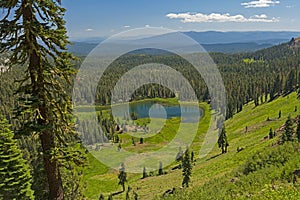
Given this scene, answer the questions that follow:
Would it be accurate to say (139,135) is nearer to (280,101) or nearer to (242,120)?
(242,120)

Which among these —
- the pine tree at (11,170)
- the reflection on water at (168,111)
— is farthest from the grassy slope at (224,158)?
the pine tree at (11,170)

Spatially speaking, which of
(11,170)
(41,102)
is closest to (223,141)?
(11,170)

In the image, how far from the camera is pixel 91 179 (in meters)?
99.4

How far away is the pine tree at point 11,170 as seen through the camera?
21859mm

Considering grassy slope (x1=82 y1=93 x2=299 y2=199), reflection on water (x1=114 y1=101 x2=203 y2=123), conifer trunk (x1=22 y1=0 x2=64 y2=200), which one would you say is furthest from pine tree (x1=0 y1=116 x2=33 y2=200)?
reflection on water (x1=114 y1=101 x2=203 y2=123)

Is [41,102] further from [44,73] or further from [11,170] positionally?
[11,170]

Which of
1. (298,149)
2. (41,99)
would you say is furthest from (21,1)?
(298,149)

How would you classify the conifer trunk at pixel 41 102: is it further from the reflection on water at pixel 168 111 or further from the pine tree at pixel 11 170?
the reflection on water at pixel 168 111

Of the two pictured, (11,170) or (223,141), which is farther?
(223,141)

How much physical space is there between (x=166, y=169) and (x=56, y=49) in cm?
8908

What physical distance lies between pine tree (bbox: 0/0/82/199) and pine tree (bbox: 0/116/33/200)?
1285cm

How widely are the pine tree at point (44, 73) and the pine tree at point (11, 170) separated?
12.8m

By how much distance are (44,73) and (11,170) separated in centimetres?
1597

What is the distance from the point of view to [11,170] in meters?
22.6
